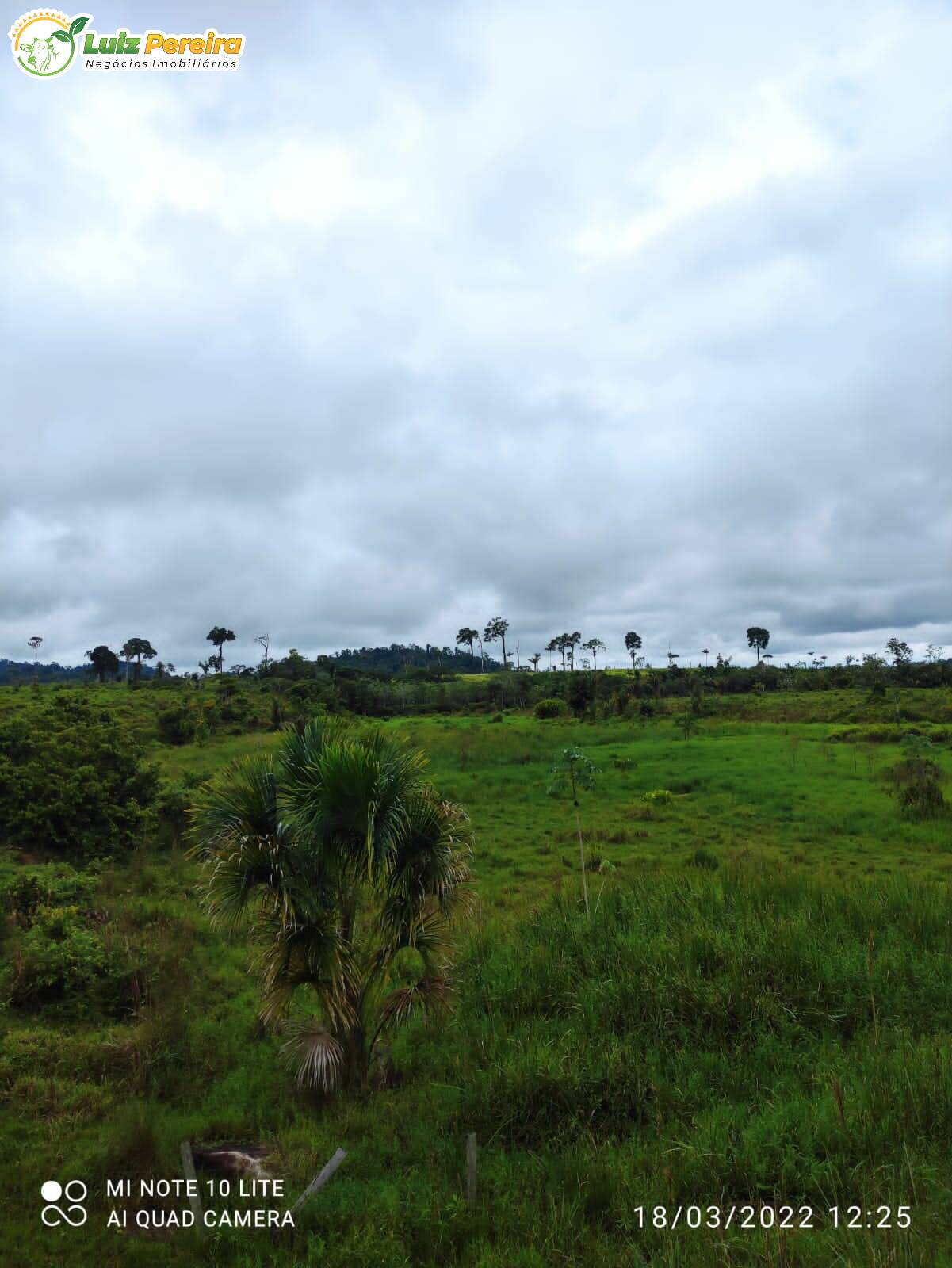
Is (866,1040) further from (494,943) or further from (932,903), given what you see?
(494,943)

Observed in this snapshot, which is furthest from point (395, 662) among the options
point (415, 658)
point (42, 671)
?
point (42, 671)

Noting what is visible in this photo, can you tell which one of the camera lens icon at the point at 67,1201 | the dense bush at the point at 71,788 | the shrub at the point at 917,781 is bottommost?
the camera lens icon at the point at 67,1201

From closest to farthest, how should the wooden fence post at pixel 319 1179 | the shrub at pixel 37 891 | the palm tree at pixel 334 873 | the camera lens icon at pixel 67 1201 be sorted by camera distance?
the wooden fence post at pixel 319 1179 → the camera lens icon at pixel 67 1201 → the palm tree at pixel 334 873 → the shrub at pixel 37 891

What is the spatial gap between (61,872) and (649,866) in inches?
571

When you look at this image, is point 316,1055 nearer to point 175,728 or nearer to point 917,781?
point 917,781

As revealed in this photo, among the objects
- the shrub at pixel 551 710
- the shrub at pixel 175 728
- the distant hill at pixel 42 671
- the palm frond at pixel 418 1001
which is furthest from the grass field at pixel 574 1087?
the distant hill at pixel 42 671

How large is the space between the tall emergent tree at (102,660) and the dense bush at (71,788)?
208ft

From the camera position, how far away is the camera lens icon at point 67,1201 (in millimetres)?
5953

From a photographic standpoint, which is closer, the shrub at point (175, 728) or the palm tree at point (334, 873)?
the palm tree at point (334, 873)

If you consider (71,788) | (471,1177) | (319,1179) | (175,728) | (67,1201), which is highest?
(175,728)

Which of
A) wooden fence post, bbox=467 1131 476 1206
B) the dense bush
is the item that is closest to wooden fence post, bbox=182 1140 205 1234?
wooden fence post, bbox=467 1131 476 1206

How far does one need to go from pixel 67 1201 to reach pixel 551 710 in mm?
52588

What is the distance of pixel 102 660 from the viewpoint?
79.2 m

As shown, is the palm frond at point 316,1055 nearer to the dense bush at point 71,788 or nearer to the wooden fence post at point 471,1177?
the wooden fence post at point 471,1177
